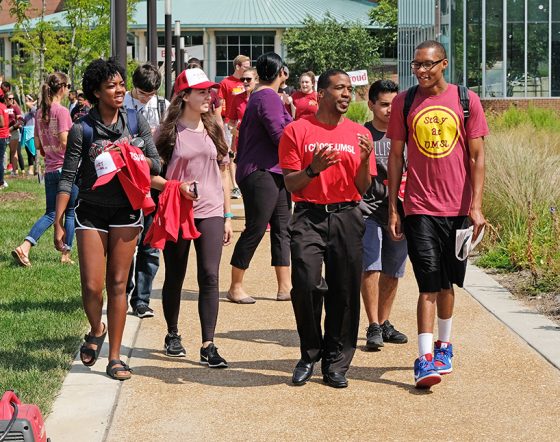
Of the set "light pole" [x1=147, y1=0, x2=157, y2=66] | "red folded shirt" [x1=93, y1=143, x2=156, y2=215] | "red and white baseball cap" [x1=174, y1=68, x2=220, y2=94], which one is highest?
"light pole" [x1=147, y1=0, x2=157, y2=66]

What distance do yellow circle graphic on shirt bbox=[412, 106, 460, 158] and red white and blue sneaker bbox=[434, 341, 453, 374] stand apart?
1.19 meters

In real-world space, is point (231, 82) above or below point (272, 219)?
above

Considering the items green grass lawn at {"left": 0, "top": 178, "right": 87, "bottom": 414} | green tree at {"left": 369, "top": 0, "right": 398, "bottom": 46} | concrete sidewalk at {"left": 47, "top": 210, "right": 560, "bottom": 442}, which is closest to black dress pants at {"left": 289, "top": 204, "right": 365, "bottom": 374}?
concrete sidewalk at {"left": 47, "top": 210, "right": 560, "bottom": 442}

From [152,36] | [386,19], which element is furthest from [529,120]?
[386,19]

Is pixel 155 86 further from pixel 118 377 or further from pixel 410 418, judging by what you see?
pixel 410 418

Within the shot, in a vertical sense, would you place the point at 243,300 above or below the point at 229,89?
below

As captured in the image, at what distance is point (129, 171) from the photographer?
7.08 m

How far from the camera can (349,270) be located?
7.06 m

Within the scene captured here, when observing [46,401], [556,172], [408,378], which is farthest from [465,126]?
[556,172]

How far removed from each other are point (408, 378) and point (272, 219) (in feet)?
10.6

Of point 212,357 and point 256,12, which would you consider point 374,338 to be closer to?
point 212,357

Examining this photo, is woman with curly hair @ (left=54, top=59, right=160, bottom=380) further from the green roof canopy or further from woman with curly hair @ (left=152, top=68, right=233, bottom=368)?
the green roof canopy

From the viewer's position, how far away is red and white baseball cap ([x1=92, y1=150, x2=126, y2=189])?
6992mm

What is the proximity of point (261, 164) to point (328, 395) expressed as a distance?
11.0 ft
